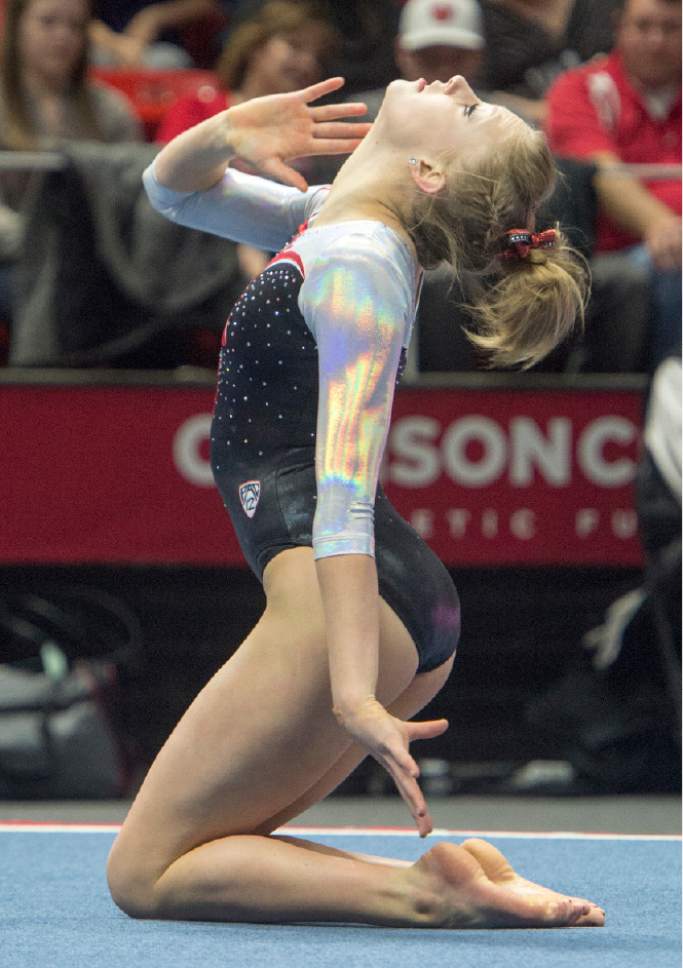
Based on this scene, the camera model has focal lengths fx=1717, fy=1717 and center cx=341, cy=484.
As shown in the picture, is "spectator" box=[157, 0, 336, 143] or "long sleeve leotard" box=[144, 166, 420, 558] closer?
"long sleeve leotard" box=[144, 166, 420, 558]

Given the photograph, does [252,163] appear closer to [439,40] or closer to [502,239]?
[502,239]

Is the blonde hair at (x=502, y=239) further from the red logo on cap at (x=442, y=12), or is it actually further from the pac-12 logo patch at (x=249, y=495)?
the red logo on cap at (x=442, y=12)

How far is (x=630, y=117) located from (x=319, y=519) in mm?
3325

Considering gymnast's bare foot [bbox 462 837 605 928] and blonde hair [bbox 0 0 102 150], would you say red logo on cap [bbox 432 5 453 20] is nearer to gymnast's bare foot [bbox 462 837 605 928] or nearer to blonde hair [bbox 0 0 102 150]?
blonde hair [bbox 0 0 102 150]

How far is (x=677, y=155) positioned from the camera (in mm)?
5441

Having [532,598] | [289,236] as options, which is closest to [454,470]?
[532,598]

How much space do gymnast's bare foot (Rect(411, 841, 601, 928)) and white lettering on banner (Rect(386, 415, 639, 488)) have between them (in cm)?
240

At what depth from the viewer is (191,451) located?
5027 mm

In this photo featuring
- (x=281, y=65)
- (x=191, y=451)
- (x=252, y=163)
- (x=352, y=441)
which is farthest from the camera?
(x=281, y=65)

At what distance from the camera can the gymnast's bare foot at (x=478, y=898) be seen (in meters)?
2.64

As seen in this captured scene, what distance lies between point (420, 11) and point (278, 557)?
3.07 m

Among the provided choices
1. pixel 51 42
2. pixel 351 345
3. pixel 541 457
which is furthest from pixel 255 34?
pixel 351 345

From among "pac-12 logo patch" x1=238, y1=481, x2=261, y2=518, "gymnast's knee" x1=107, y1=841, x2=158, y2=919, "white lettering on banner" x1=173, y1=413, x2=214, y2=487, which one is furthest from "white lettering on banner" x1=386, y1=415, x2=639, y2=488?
"gymnast's knee" x1=107, y1=841, x2=158, y2=919

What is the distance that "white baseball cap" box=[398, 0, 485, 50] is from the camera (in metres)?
5.29
